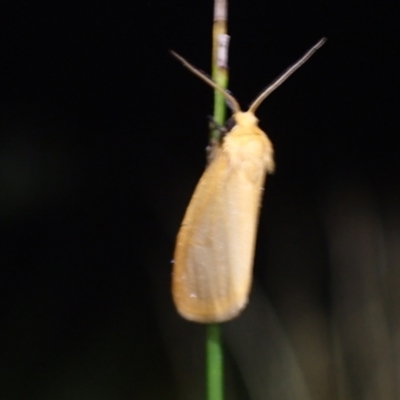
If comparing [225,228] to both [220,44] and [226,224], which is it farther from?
[220,44]

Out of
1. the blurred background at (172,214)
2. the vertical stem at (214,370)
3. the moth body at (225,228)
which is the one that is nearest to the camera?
the vertical stem at (214,370)

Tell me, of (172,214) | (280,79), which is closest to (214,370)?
(280,79)

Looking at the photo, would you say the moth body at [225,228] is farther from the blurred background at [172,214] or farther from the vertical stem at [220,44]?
the blurred background at [172,214]

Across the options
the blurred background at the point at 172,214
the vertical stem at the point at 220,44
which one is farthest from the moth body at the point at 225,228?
the blurred background at the point at 172,214

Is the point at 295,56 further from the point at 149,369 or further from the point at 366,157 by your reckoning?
the point at 149,369

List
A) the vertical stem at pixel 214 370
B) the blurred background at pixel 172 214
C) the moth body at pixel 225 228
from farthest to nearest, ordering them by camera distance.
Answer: the blurred background at pixel 172 214, the moth body at pixel 225 228, the vertical stem at pixel 214 370
